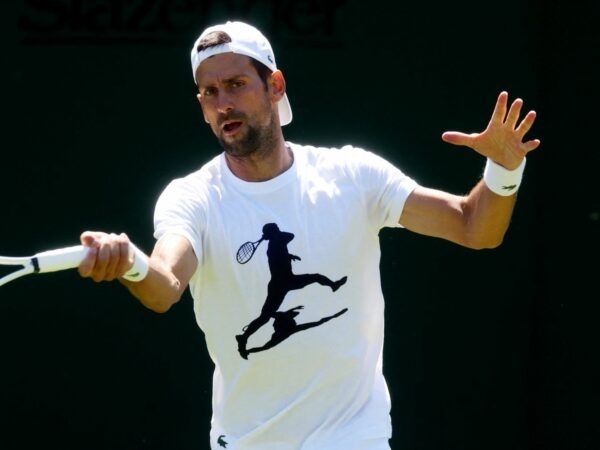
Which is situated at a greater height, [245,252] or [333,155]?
[333,155]

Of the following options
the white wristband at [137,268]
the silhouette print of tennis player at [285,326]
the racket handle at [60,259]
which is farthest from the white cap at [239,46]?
the racket handle at [60,259]

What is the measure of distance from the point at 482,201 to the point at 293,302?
2.29ft

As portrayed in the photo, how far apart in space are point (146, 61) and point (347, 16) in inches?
35.8

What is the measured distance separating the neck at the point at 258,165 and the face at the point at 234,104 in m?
0.02

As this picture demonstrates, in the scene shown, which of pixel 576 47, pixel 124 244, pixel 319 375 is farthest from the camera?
pixel 576 47

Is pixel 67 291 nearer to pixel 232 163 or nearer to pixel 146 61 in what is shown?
pixel 146 61

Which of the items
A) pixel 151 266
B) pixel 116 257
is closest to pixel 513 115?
pixel 151 266

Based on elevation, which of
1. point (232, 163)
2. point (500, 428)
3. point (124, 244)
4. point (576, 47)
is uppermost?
point (576, 47)

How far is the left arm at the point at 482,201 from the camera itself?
4.60m

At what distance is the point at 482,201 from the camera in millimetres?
4750

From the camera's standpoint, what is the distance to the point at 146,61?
645 cm

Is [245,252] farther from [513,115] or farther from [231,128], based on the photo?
[513,115]

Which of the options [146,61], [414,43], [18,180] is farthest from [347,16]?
[18,180]

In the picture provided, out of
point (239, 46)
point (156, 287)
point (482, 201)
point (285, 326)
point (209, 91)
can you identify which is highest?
point (239, 46)
